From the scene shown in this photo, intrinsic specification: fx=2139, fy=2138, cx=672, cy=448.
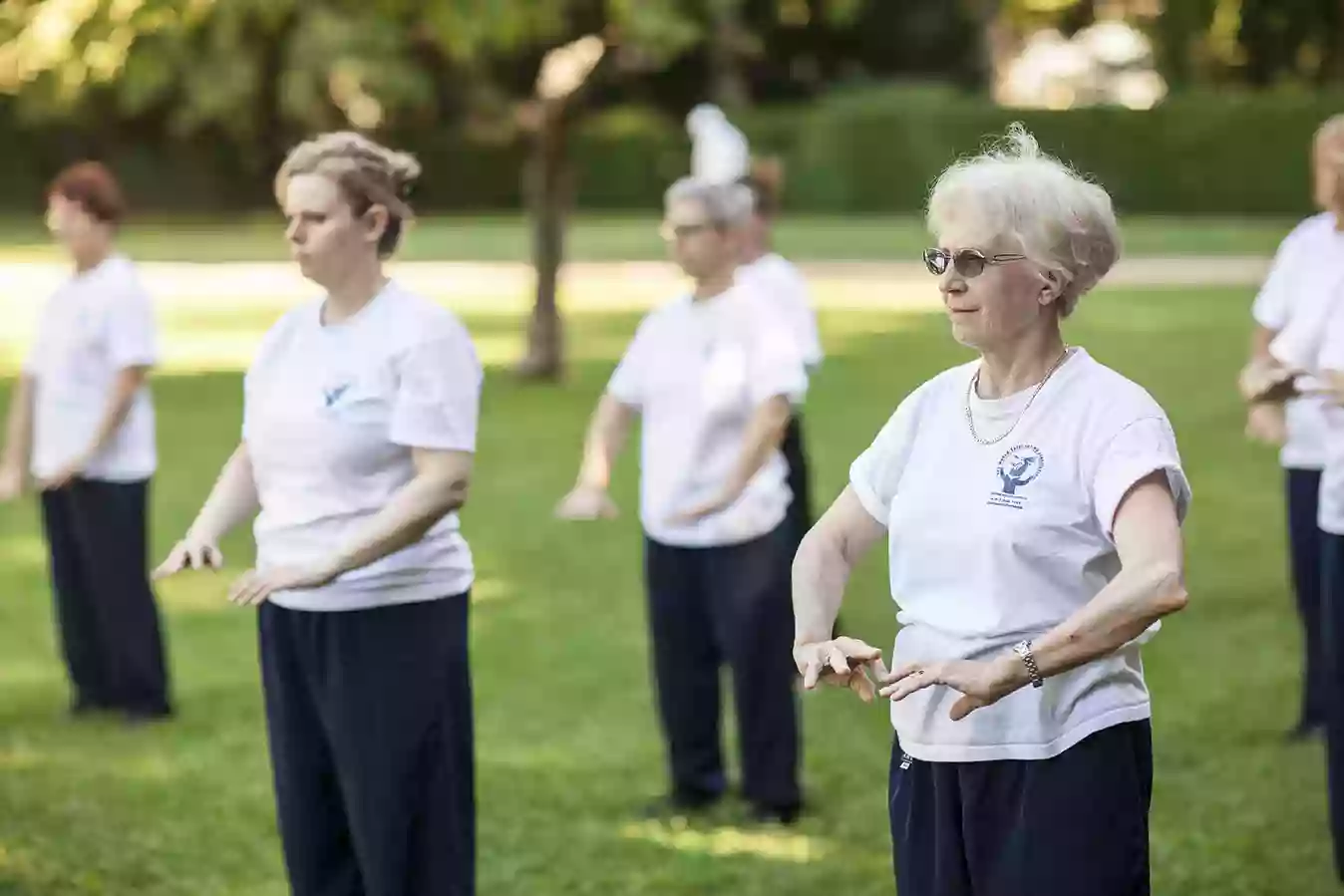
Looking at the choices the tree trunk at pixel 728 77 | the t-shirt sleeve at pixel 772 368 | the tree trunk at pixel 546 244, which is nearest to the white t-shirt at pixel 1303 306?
the t-shirt sleeve at pixel 772 368

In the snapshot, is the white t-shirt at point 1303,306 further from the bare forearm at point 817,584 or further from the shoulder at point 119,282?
the shoulder at point 119,282

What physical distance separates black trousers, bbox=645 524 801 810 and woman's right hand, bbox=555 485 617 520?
2.33ft

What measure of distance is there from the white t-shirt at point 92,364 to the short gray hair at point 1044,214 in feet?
17.4

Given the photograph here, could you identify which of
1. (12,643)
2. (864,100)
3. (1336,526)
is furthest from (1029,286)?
(864,100)

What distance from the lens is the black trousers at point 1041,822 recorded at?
3.55 meters

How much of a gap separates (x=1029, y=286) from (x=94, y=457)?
574cm

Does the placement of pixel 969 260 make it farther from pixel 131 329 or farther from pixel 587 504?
pixel 131 329

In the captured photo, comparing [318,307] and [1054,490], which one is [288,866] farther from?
[1054,490]

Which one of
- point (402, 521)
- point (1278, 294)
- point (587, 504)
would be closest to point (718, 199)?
point (587, 504)

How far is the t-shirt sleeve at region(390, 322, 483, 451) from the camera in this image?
4574mm

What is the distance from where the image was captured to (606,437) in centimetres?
657

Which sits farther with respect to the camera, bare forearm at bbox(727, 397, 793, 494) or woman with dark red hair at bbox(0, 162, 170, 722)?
woman with dark red hair at bbox(0, 162, 170, 722)

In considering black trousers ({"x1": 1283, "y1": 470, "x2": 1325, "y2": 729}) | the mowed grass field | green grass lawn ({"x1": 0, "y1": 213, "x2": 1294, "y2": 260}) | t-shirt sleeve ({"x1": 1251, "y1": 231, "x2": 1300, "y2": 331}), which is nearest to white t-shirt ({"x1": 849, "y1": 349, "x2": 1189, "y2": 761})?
t-shirt sleeve ({"x1": 1251, "y1": 231, "x2": 1300, "y2": 331})

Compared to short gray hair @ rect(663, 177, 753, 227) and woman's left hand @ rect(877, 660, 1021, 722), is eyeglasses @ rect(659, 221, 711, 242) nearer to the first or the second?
short gray hair @ rect(663, 177, 753, 227)
